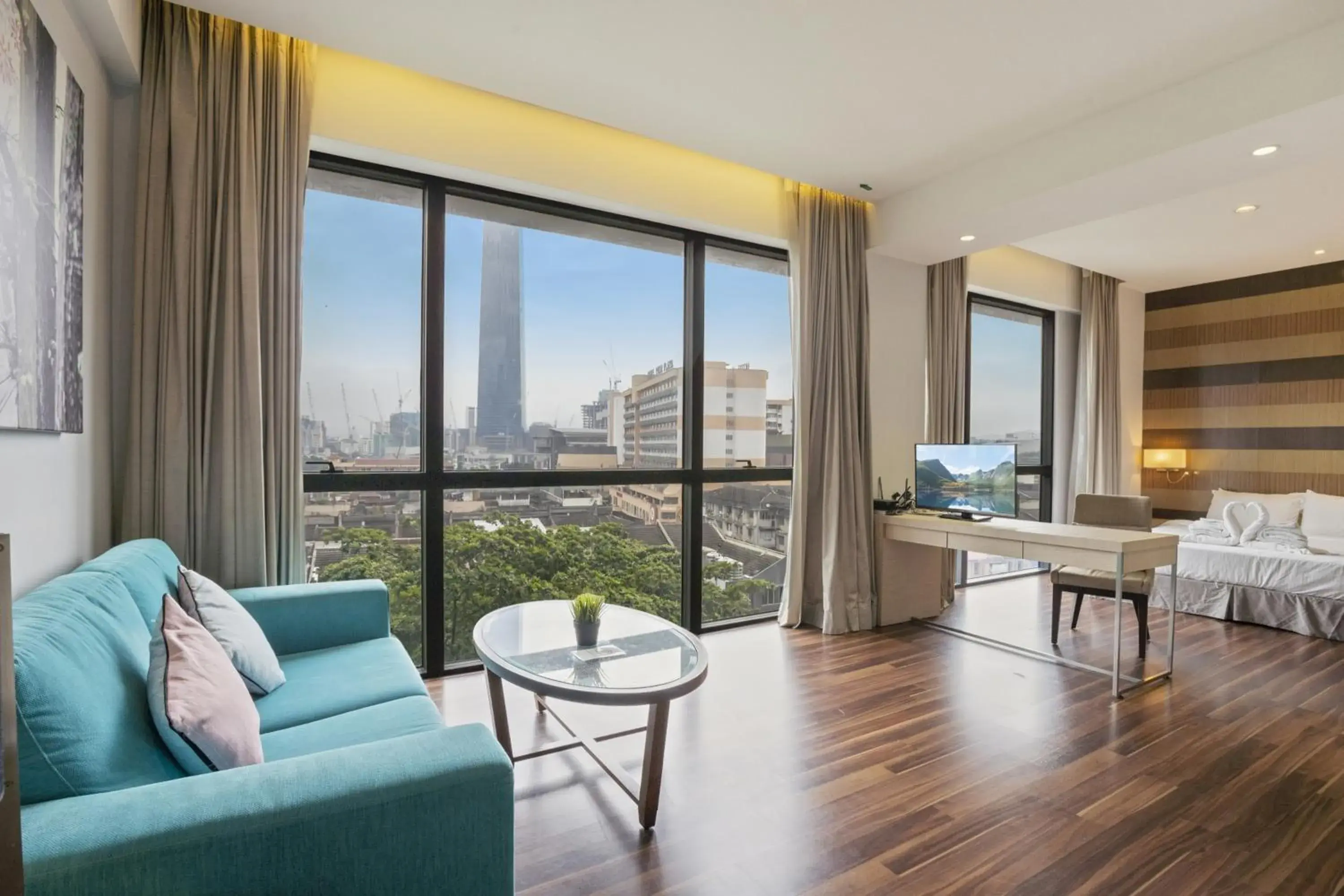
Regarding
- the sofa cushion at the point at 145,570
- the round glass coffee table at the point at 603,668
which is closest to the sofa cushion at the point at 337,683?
the round glass coffee table at the point at 603,668

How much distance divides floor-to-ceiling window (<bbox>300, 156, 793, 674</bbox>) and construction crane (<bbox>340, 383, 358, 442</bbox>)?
0.04 ft

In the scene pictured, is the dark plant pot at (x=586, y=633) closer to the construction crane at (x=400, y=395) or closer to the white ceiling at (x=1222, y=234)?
Answer: the construction crane at (x=400, y=395)

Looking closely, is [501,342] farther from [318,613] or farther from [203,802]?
[203,802]

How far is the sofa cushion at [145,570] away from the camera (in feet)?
5.93

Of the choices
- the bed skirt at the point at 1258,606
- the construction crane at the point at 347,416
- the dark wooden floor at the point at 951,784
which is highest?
the construction crane at the point at 347,416

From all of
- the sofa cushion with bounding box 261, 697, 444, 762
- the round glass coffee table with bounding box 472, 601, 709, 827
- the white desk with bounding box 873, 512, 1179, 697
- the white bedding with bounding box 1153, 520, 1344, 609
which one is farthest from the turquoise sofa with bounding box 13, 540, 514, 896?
the white bedding with bounding box 1153, 520, 1344, 609

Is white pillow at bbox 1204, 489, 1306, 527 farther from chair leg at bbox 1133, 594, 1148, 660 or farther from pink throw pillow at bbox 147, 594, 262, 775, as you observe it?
pink throw pillow at bbox 147, 594, 262, 775

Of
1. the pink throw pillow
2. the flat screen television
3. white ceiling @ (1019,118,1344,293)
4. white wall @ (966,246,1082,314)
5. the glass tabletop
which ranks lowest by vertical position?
the glass tabletop

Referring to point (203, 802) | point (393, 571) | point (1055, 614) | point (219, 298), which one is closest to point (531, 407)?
point (393, 571)

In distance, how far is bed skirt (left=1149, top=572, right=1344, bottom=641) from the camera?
4207 millimetres

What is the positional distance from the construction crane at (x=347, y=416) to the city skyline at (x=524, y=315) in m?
0.01

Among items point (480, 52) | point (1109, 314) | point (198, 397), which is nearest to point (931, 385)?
point (1109, 314)

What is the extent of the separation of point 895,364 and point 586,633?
10.5 feet

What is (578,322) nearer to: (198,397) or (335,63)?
(335,63)
